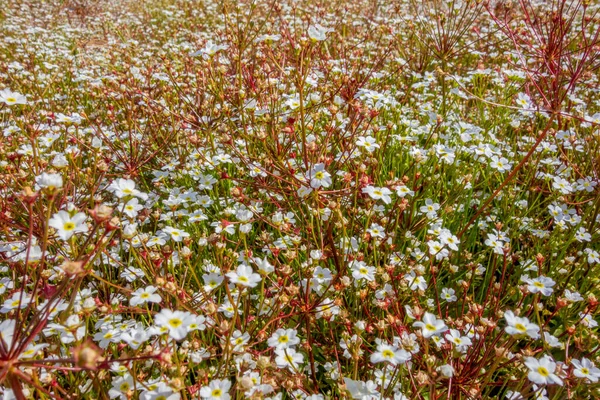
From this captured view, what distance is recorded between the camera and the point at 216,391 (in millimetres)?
1831

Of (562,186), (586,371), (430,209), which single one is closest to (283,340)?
(586,371)

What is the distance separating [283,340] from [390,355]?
1.74 ft

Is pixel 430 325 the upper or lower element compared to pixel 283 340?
upper

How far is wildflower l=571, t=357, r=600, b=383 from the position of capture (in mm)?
1959

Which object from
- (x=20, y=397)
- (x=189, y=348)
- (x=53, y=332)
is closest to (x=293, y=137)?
(x=189, y=348)

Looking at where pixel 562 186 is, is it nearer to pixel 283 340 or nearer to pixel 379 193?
pixel 379 193

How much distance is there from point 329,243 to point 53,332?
1699mm

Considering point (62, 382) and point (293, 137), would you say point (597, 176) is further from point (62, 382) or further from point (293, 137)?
point (62, 382)

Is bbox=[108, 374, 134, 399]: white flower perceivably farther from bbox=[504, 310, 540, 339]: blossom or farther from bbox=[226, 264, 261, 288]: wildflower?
bbox=[504, 310, 540, 339]: blossom

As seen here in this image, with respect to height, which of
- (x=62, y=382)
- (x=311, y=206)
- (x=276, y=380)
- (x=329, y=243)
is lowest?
(x=62, y=382)

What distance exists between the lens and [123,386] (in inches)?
77.1

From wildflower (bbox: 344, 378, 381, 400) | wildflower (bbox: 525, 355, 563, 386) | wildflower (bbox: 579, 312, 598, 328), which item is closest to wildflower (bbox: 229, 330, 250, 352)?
wildflower (bbox: 344, 378, 381, 400)

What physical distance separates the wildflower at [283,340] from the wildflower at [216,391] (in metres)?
0.33

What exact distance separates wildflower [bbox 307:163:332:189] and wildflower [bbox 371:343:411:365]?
3.25 ft
